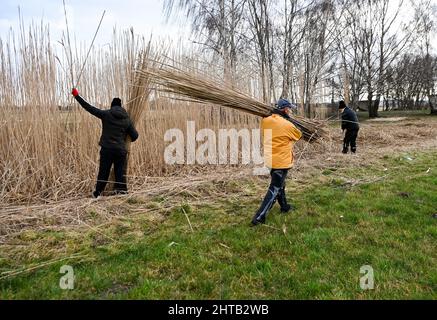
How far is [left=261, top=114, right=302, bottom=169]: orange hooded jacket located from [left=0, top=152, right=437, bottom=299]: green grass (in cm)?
65

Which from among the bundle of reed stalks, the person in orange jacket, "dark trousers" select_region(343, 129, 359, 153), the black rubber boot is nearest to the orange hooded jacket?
the person in orange jacket

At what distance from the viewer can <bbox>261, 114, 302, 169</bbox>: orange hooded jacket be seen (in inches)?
122

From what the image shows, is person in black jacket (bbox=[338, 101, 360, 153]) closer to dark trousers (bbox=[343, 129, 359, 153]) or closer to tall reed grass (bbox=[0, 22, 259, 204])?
dark trousers (bbox=[343, 129, 359, 153])

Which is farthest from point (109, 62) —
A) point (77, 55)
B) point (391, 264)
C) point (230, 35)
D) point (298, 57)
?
point (298, 57)

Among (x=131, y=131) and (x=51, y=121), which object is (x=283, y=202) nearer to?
(x=131, y=131)

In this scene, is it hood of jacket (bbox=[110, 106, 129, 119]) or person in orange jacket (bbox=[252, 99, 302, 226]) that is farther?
hood of jacket (bbox=[110, 106, 129, 119])

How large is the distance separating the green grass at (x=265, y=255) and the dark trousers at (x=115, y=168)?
110 cm

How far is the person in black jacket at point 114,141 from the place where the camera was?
3.92 metres

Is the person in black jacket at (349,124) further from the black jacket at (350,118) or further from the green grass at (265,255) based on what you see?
the green grass at (265,255)

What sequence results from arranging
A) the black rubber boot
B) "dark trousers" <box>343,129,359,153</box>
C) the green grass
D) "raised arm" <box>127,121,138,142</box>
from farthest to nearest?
1. "dark trousers" <box>343,129,359,153</box>
2. "raised arm" <box>127,121,138,142</box>
3. the black rubber boot
4. the green grass

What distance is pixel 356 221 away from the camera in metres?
3.09

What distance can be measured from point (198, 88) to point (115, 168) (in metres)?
1.62

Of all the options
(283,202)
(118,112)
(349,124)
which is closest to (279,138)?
(283,202)

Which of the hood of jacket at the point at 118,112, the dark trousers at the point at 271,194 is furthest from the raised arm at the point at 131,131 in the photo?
the dark trousers at the point at 271,194
